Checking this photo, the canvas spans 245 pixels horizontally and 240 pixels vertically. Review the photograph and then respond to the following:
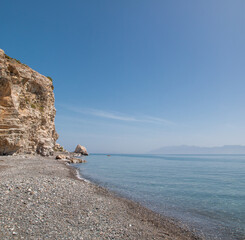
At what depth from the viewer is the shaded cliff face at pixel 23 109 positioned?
97.6 ft

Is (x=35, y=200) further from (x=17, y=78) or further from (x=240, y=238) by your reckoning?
(x=17, y=78)

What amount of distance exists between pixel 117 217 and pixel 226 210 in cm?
886

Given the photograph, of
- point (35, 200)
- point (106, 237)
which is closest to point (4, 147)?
point (35, 200)

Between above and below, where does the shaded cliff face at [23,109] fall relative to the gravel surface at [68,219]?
above

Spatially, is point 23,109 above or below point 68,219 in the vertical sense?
above

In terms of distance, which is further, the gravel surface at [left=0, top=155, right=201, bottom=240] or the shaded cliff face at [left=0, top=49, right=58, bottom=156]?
the shaded cliff face at [left=0, top=49, right=58, bottom=156]

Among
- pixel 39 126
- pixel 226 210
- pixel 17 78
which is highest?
pixel 17 78

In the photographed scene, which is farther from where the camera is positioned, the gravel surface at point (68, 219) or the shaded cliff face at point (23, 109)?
the shaded cliff face at point (23, 109)

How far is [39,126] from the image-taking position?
39969 millimetres

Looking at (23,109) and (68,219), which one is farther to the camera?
(23,109)

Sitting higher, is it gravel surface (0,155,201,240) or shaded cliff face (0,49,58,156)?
shaded cliff face (0,49,58,156)

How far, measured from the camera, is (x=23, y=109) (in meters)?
34.8

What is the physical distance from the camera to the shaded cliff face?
1171 inches

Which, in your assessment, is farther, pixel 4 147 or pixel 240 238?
pixel 4 147
